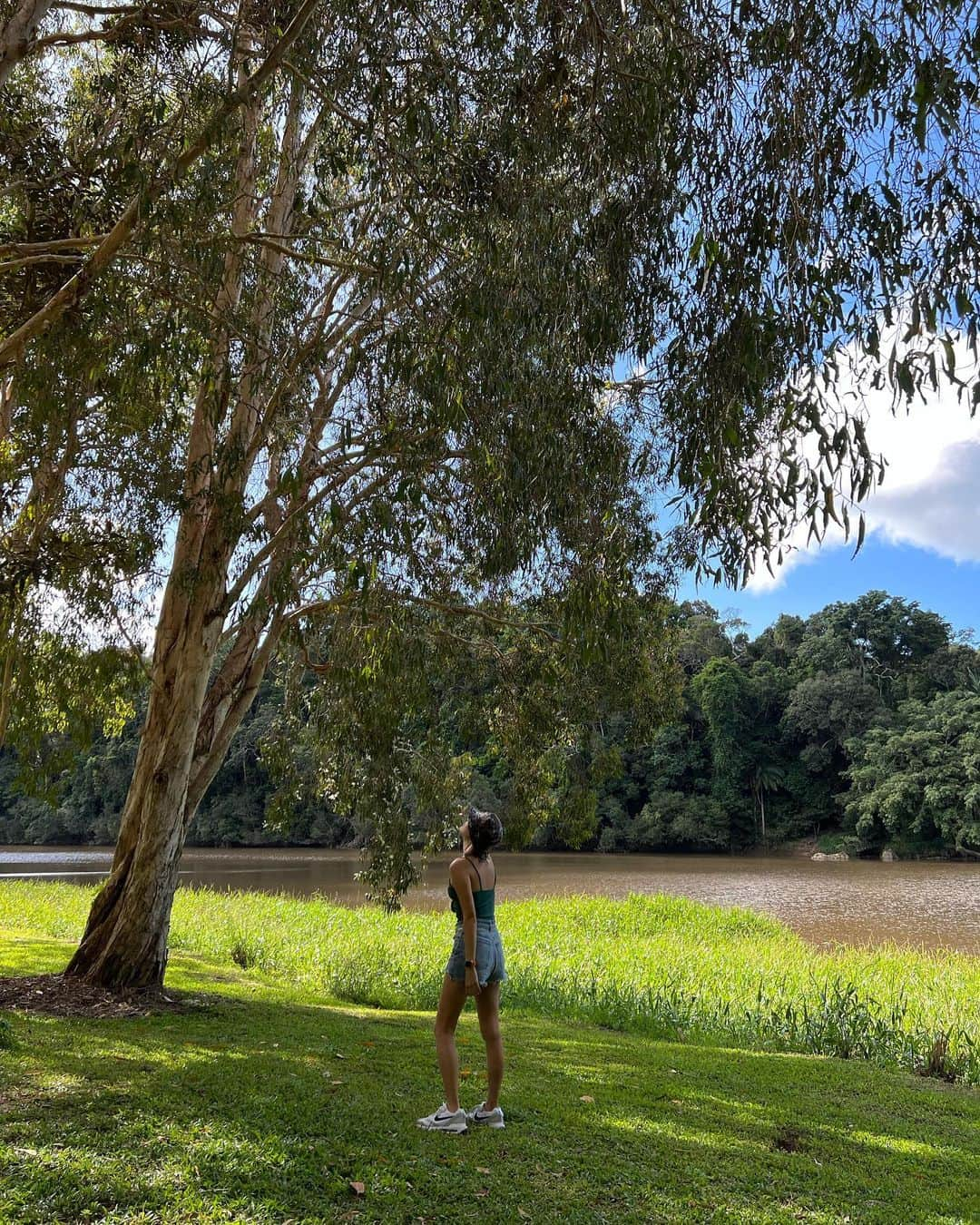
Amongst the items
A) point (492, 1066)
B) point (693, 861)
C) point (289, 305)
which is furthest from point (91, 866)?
point (492, 1066)

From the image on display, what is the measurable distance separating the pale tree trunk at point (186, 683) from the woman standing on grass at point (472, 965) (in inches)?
123

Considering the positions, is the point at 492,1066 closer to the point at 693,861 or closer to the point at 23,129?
the point at 23,129

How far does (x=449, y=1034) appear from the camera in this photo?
12.1 feet

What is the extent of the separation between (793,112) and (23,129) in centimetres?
484

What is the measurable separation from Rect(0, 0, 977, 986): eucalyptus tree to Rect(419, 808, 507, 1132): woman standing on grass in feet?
5.18

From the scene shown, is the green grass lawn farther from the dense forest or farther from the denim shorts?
the dense forest

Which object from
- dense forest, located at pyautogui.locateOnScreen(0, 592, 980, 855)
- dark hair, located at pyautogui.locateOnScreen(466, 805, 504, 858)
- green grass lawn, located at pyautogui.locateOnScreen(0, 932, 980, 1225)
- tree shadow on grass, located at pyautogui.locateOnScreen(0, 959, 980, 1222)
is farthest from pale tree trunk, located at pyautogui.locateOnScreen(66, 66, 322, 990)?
dense forest, located at pyautogui.locateOnScreen(0, 592, 980, 855)

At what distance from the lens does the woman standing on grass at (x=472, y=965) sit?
3.62 metres

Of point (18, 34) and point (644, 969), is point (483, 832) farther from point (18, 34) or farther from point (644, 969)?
point (644, 969)

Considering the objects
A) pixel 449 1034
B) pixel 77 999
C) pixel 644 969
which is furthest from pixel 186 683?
pixel 644 969

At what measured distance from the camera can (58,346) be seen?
17.1ft

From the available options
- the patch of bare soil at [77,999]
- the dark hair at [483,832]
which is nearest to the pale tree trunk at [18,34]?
the dark hair at [483,832]

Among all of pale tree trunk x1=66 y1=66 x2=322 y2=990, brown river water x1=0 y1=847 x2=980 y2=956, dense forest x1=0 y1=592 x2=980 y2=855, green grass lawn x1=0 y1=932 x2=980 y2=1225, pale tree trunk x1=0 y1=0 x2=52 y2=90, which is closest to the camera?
green grass lawn x1=0 y1=932 x2=980 y2=1225

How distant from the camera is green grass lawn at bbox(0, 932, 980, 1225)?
303 centimetres
